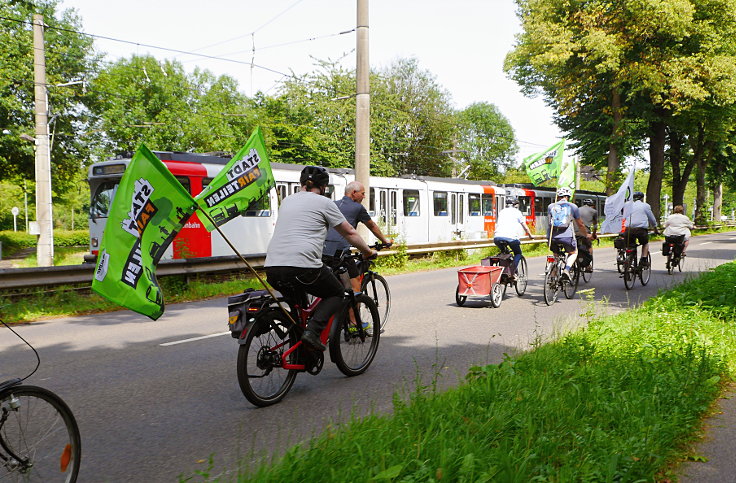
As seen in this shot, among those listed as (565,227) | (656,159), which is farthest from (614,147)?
(565,227)

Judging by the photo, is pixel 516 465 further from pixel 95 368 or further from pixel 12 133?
pixel 12 133

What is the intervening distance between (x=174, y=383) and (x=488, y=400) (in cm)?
286

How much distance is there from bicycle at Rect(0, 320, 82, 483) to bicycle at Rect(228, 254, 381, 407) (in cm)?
157

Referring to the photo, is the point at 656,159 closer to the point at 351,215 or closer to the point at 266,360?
the point at 351,215

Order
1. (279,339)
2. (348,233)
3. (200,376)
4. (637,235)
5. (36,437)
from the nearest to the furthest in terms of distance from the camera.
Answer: (36,437) < (279,339) < (348,233) < (200,376) < (637,235)

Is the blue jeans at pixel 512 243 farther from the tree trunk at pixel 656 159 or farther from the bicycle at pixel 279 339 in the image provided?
the tree trunk at pixel 656 159

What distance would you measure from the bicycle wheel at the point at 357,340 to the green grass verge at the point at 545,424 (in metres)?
0.88

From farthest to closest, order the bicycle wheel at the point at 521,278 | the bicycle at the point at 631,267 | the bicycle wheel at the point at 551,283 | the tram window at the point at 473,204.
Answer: the tram window at the point at 473,204 → the bicycle at the point at 631,267 → the bicycle wheel at the point at 521,278 → the bicycle wheel at the point at 551,283

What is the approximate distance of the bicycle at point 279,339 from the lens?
15.0 feet

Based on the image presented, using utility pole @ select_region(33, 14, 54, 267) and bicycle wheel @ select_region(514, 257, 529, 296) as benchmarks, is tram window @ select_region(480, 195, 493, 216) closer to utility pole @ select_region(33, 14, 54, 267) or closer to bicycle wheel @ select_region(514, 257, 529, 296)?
bicycle wheel @ select_region(514, 257, 529, 296)

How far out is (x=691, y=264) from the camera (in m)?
17.8

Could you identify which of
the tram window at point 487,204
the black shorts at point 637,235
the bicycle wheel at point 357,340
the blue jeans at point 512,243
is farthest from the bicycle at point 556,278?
the tram window at point 487,204

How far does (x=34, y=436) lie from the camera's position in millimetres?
2797

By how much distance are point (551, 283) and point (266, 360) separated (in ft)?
22.0
